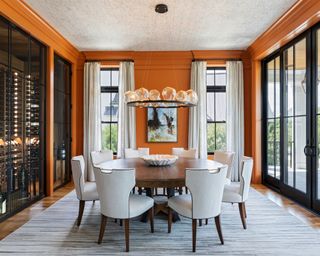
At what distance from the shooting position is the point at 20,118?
389 centimetres

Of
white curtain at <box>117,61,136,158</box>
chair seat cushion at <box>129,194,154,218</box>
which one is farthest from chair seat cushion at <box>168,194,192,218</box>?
white curtain at <box>117,61,136,158</box>

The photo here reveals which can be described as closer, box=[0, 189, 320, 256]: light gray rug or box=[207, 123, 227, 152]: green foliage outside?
box=[0, 189, 320, 256]: light gray rug

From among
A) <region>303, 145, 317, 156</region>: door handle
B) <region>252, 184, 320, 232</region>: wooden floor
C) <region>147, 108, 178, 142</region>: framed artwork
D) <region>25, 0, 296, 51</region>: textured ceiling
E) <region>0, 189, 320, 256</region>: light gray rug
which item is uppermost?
<region>25, 0, 296, 51</region>: textured ceiling

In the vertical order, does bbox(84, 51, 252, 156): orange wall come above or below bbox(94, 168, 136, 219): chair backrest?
above

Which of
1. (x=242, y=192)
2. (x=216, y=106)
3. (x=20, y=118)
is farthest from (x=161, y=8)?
(x=216, y=106)

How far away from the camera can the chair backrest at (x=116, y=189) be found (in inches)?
101

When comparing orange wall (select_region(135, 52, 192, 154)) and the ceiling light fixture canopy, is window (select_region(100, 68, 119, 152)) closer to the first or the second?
orange wall (select_region(135, 52, 192, 154))

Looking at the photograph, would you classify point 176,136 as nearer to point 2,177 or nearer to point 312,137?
point 312,137

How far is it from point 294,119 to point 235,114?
1578mm

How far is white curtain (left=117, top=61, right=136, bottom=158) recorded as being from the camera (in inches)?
230

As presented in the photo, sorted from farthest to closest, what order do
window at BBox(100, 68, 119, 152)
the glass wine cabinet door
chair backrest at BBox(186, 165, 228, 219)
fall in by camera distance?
window at BBox(100, 68, 119, 152), the glass wine cabinet door, chair backrest at BBox(186, 165, 228, 219)

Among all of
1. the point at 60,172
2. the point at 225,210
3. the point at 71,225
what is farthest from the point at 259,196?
the point at 60,172

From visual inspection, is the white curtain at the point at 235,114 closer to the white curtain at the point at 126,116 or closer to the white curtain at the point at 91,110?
the white curtain at the point at 126,116

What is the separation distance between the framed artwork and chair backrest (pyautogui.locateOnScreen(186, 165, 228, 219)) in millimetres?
3344
